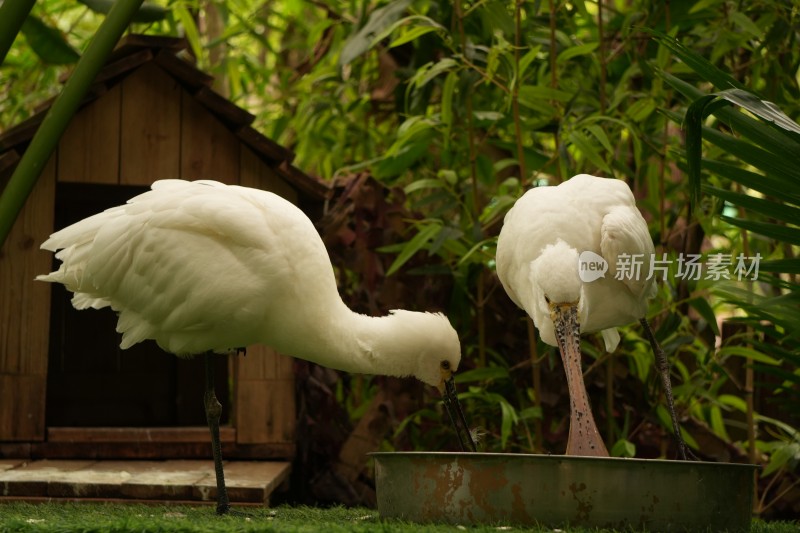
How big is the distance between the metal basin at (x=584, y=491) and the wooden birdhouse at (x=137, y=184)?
2786 mm

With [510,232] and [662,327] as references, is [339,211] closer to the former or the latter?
[510,232]

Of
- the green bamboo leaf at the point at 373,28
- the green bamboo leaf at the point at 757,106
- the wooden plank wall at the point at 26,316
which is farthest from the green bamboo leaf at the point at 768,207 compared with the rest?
the wooden plank wall at the point at 26,316

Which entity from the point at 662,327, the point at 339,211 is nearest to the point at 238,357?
the point at 339,211

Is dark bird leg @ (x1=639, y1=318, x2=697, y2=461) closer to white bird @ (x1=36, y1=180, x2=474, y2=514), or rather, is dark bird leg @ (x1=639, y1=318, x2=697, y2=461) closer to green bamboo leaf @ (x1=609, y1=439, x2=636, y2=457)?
green bamboo leaf @ (x1=609, y1=439, x2=636, y2=457)

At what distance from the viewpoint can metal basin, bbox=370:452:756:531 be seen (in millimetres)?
3066

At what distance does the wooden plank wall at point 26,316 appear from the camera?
5590 millimetres

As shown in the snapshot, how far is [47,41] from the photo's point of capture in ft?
16.3

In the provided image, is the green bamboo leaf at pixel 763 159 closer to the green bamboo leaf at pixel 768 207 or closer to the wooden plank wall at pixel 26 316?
the green bamboo leaf at pixel 768 207

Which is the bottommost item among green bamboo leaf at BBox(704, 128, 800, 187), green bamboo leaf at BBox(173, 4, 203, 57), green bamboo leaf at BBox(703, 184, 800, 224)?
green bamboo leaf at BBox(703, 184, 800, 224)

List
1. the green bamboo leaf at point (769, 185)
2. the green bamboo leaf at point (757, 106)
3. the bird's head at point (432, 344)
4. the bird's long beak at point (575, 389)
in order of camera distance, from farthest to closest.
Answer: the bird's head at point (432, 344) → the bird's long beak at point (575, 389) → the green bamboo leaf at point (769, 185) → the green bamboo leaf at point (757, 106)

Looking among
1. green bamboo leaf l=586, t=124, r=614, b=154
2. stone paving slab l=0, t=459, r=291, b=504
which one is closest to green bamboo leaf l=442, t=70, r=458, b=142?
green bamboo leaf l=586, t=124, r=614, b=154

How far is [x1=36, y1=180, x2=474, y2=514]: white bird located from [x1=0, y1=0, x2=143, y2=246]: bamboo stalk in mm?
1250

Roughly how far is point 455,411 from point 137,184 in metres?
2.33

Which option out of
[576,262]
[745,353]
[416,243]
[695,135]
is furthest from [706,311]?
[695,135]
